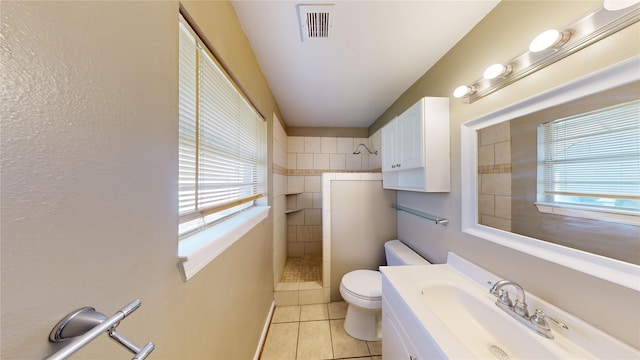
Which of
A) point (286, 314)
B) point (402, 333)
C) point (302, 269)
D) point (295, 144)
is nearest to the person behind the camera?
point (402, 333)

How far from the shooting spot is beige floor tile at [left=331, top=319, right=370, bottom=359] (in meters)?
1.50

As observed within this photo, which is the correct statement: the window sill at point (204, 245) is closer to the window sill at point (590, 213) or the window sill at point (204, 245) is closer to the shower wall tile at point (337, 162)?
the window sill at point (590, 213)

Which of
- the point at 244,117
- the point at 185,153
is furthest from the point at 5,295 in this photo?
the point at 244,117

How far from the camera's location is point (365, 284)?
5.45ft

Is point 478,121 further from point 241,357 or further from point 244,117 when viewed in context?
point 241,357

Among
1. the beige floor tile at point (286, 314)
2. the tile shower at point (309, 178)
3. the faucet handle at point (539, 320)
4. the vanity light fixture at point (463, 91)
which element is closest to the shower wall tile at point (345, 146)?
the tile shower at point (309, 178)

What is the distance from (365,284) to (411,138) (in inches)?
49.2

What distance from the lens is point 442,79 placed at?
1.39m

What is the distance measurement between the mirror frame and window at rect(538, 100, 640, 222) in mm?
91

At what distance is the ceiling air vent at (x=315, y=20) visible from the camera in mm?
994

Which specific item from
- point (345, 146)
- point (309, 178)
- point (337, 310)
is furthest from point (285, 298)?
point (345, 146)

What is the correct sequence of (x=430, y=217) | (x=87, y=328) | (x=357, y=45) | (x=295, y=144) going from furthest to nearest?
(x=295, y=144) → (x=430, y=217) → (x=357, y=45) → (x=87, y=328)

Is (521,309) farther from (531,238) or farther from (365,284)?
(365,284)

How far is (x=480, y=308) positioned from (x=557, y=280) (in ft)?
1.10
